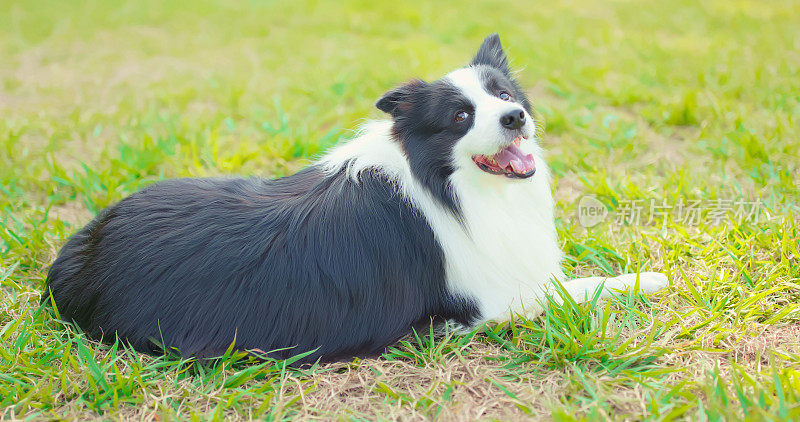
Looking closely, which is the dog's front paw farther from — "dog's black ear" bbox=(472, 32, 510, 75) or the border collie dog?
"dog's black ear" bbox=(472, 32, 510, 75)

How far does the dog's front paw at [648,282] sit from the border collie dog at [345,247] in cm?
49

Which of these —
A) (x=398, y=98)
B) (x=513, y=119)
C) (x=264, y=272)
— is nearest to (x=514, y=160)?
(x=513, y=119)

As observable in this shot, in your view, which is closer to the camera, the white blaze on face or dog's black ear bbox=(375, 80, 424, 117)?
the white blaze on face

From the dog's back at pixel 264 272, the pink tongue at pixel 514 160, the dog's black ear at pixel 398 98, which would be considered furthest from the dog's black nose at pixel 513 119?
the dog's back at pixel 264 272

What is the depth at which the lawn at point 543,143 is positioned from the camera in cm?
232

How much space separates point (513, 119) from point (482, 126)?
0.12 meters

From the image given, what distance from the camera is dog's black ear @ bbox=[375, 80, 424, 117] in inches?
99.7

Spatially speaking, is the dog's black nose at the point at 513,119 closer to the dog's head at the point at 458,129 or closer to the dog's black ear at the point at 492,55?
the dog's head at the point at 458,129

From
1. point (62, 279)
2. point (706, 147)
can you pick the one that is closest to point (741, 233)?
point (706, 147)

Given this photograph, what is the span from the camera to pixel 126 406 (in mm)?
2311

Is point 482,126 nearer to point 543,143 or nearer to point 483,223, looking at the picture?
point 483,223

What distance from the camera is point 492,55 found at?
9.34ft

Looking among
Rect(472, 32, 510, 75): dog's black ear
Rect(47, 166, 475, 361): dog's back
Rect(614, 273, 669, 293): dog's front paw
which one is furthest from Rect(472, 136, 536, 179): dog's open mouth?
Rect(614, 273, 669, 293): dog's front paw

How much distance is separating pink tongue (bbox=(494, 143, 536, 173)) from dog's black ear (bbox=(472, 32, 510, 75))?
51 cm
